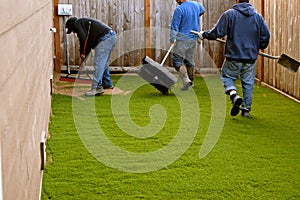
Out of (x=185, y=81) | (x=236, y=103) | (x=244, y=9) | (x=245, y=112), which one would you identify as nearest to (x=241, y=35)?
(x=244, y=9)

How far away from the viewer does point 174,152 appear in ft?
18.1

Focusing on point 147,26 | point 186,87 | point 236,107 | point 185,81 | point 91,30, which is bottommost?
point 186,87

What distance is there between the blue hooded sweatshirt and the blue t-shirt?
2.29 m

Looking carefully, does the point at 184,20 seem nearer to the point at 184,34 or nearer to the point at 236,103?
the point at 184,34

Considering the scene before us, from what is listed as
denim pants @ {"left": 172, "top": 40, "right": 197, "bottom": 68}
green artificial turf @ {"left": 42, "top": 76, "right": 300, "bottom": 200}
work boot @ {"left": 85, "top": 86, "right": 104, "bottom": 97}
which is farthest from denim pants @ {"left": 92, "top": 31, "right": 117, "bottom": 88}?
denim pants @ {"left": 172, "top": 40, "right": 197, "bottom": 68}

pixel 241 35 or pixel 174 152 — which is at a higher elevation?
pixel 241 35

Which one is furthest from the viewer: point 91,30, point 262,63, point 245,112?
point 262,63

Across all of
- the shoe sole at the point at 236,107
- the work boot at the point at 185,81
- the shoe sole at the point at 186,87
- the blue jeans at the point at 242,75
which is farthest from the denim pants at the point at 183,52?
the shoe sole at the point at 236,107

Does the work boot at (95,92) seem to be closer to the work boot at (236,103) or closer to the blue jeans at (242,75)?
the blue jeans at (242,75)

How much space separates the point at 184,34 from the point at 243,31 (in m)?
2.49

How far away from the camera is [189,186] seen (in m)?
4.46

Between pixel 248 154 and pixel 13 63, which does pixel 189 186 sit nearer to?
pixel 248 154

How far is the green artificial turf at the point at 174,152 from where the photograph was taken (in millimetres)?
4375

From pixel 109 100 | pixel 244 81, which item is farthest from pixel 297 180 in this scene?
pixel 109 100
